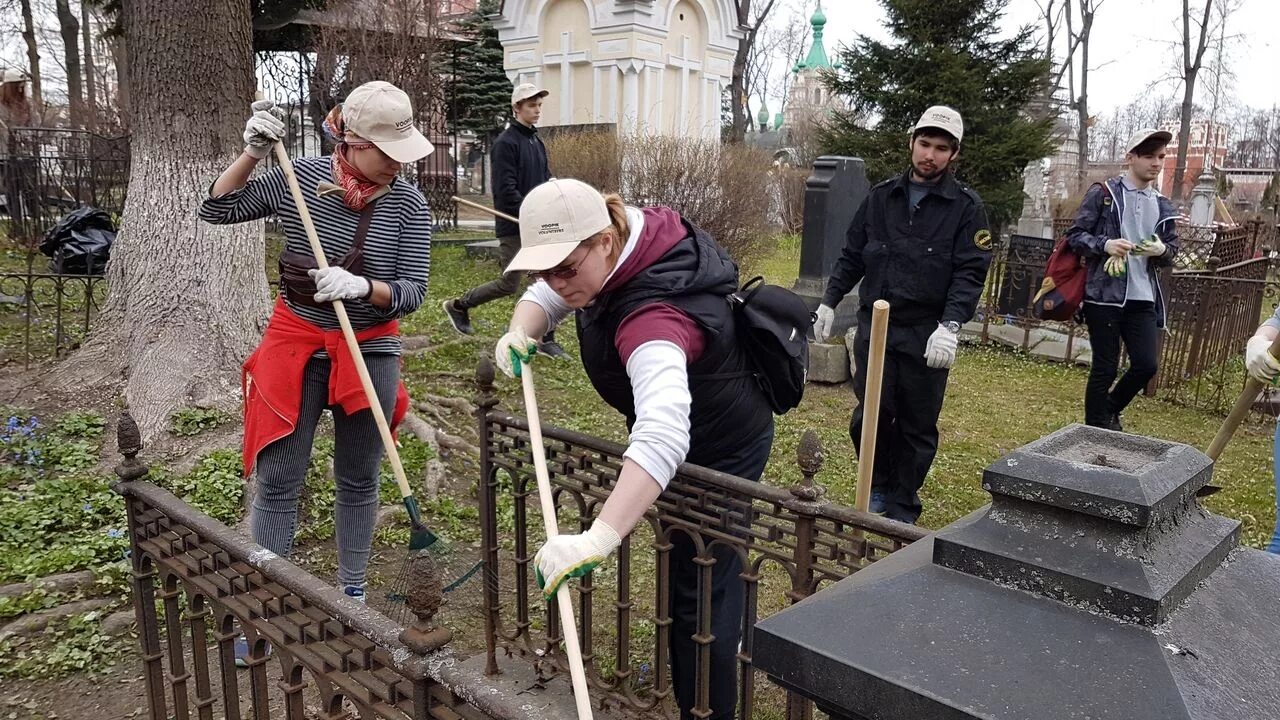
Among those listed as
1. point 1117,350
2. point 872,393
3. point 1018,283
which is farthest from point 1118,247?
point 1018,283

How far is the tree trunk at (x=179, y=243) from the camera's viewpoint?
4.64 metres

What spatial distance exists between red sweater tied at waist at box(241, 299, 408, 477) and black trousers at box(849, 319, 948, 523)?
7.44 feet

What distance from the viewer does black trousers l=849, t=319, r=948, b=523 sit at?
396cm

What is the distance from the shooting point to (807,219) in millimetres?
→ 8320

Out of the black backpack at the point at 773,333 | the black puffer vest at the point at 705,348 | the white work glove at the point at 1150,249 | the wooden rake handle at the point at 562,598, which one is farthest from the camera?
the white work glove at the point at 1150,249

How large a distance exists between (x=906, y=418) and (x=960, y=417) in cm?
280

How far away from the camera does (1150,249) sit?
4.90 meters

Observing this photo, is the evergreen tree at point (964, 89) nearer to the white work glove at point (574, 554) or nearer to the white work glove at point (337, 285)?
the white work glove at point (337, 285)

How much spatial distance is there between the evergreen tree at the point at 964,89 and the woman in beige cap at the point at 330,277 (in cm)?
1307

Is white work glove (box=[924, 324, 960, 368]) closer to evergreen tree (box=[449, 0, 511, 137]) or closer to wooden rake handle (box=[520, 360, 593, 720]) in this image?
wooden rake handle (box=[520, 360, 593, 720])

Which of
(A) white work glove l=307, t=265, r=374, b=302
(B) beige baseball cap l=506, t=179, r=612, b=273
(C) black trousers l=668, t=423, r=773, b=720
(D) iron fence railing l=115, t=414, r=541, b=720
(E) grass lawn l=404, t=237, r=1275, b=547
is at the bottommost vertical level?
(E) grass lawn l=404, t=237, r=1275, b=547

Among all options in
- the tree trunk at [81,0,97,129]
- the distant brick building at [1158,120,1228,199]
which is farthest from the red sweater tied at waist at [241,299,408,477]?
the distant brick building at [1158,120,1228,199]

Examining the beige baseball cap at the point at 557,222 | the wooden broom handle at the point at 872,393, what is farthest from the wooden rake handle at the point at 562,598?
the wooden broom handle at the point at 872,393

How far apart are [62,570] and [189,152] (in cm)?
250
